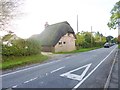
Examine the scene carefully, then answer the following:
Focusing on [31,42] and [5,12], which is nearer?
[5,12]

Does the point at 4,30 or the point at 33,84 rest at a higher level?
the point at 4,30

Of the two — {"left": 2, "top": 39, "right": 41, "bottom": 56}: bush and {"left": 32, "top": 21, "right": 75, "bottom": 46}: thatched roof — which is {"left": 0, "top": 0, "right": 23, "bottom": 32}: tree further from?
{"left": 32, "top": 21, "right": 75, "bottom": 46}: thatched roof

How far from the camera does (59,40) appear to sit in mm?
41000

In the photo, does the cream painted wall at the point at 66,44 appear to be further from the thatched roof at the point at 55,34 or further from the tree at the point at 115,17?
the tree at the point at 115,17

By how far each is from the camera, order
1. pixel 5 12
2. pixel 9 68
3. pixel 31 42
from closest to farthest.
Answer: pixel 9 68 < pixel 5 12 < pixel 31 42

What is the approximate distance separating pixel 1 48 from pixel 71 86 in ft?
43.6

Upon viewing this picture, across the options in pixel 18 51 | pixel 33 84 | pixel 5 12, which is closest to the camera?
pixel 33 84

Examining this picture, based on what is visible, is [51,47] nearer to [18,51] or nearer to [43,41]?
[43,41]

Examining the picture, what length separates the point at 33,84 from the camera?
931cm

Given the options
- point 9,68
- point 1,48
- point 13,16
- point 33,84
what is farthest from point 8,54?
point 33,84

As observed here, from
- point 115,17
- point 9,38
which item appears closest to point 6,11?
point 9,38

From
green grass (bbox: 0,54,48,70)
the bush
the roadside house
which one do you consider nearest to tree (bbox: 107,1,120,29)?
the roadside house

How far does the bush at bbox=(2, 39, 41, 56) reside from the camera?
2085cm

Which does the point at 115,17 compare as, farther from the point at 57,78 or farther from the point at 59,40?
the point at 57,78
